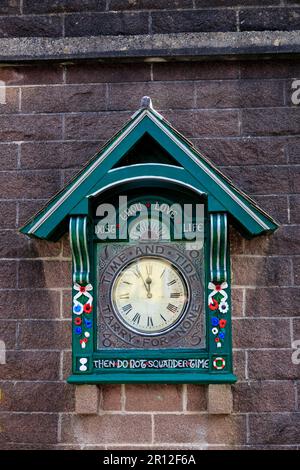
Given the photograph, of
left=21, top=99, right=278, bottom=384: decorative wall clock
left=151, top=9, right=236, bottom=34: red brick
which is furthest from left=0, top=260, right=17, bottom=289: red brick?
left=151, top=9, right=236, bottom=34: red brick

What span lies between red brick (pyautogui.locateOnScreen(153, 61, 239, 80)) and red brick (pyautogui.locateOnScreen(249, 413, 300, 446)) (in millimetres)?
2413

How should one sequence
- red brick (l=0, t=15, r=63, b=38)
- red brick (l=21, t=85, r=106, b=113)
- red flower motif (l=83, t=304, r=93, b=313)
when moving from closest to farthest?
red flower motif (l=83, t=304, r=93, b=313) → red brick (l=21, t=85, r=106, b=113) → red brick (l=0, t=15, r=63, b=38)

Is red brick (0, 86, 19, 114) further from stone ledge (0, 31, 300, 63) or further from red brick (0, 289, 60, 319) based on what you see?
red brick (0, 289, 60, 319)

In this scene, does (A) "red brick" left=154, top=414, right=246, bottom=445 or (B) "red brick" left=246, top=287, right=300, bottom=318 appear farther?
(B) "red brick" left=246, top=287, right=300, bottom=318

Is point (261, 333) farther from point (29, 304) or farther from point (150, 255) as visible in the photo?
point (29, 304)

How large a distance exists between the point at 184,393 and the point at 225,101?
2.06 meters

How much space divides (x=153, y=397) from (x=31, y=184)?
67.2 inches

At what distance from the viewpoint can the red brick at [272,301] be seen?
5.37m

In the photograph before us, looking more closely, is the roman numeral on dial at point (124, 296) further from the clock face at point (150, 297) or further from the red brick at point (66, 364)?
the red brick at point (66, 364)

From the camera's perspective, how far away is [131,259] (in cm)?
539

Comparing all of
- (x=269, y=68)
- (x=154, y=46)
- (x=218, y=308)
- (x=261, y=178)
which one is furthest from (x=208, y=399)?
(x=154, y=46)

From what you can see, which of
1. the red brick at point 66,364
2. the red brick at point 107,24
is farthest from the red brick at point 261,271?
the red brick at point 107,24

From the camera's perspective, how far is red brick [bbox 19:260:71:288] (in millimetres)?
5484
